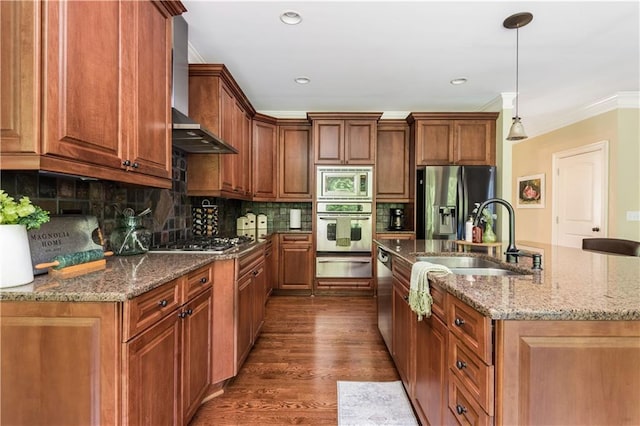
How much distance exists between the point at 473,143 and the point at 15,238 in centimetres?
442

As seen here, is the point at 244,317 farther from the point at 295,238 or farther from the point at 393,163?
the point at 393,163

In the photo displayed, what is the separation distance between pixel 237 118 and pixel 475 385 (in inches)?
118

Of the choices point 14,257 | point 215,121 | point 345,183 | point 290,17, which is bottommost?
point 14,257

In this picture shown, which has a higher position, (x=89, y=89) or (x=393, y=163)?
(x=393, y=163)

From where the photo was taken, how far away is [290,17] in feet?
7.58

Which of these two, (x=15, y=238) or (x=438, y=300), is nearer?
(x=15, y=238)

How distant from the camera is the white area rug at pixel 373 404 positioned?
177 cm

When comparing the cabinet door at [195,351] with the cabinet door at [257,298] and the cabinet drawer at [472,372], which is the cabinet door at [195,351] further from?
the cabinet drawer at [472,372]

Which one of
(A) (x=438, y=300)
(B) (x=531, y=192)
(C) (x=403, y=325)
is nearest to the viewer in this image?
(A) (x=438, y=300)

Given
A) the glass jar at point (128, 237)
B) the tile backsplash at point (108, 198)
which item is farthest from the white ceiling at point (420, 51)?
the glass jar at point (128, 237)

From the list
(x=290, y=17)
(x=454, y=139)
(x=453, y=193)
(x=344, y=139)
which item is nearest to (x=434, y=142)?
(x=454, y=139)

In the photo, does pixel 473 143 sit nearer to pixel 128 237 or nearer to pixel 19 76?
pixel 128 237

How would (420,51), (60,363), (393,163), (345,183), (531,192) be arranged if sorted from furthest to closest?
1. (531,192)
2. (393,163)
3. (345,183)
4. (420,51)
5. (60,363)

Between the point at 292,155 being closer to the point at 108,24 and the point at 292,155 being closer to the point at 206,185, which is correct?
the point at 206,185
